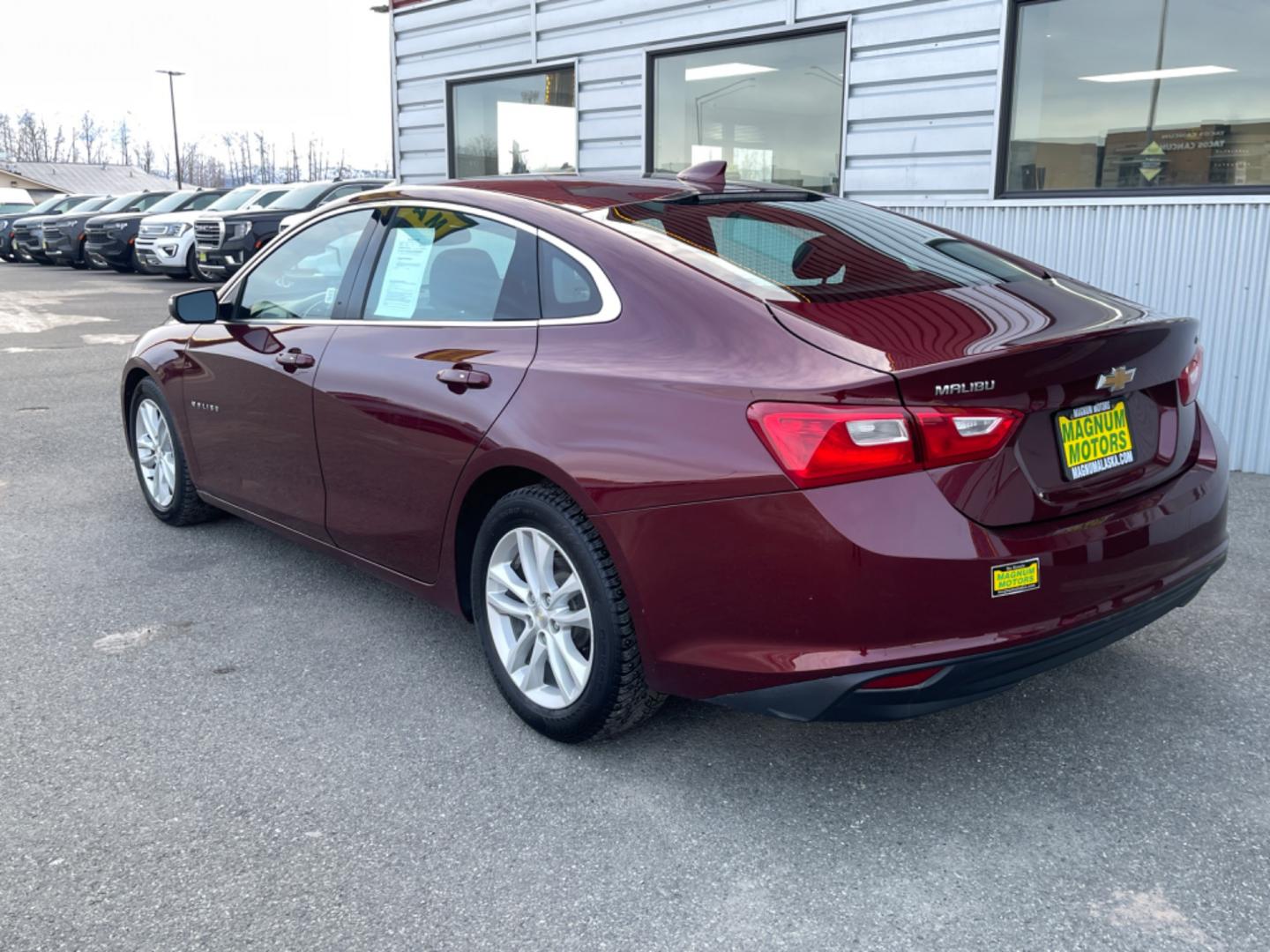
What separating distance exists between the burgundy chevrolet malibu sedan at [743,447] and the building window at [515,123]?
21.6ft

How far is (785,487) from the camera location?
2.50 metres

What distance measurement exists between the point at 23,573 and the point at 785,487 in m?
3.56

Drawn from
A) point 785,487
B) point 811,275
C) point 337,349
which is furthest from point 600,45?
point 785,487

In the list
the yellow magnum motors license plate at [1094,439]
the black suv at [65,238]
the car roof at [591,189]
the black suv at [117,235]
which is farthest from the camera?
the black suv at [65,238]

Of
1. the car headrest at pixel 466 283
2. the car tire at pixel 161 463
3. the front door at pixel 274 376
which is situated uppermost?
the car headrest at pixel 466 283

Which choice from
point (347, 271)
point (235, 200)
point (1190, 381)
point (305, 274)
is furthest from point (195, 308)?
point (235, 200)

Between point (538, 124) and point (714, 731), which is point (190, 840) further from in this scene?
point (538, 124)

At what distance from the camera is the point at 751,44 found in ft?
28.0

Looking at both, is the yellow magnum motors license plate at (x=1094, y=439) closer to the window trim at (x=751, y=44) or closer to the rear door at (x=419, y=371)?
the rear door at (x=419, y=371)

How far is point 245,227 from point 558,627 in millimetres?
17242

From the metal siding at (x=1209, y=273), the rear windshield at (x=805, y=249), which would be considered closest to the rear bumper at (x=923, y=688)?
the rear windshield at (x=805, y=249)

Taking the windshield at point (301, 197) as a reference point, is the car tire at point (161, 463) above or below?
below

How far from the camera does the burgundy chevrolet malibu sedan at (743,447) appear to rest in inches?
98.3

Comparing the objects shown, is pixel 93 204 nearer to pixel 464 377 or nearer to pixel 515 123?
pixel 515 123
